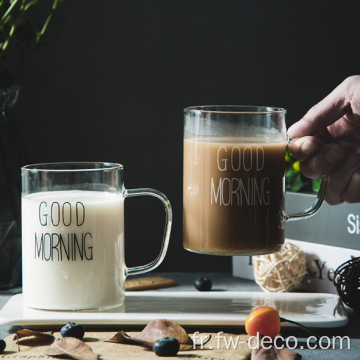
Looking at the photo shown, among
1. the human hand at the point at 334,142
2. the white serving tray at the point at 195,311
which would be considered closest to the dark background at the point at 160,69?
the human hand at the point at 334,142

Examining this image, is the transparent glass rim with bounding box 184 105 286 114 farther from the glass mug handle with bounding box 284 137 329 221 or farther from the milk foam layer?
the milk foam layer

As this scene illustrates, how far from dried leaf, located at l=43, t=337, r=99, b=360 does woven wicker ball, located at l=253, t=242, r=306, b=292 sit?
0.55 meters

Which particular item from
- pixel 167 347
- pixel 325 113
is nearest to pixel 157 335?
pixel 167 347

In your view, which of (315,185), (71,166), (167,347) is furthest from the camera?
(315,185)

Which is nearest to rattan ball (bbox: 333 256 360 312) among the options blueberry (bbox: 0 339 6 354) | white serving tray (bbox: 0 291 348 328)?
white serving tray (bbox: 0 291 348 328)

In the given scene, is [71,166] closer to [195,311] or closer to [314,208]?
[195,311]

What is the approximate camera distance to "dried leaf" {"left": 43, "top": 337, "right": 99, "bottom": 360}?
79 cm

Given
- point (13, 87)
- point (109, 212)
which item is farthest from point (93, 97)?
point (109, 212)

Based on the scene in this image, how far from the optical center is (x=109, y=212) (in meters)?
0.99

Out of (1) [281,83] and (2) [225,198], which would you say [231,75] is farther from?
(2) [225,198]

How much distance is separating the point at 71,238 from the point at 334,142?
0.65 m

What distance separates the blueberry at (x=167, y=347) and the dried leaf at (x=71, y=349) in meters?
0.09

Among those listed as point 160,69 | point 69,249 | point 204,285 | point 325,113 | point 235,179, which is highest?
point 160,69

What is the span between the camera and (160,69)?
1.59 metres
